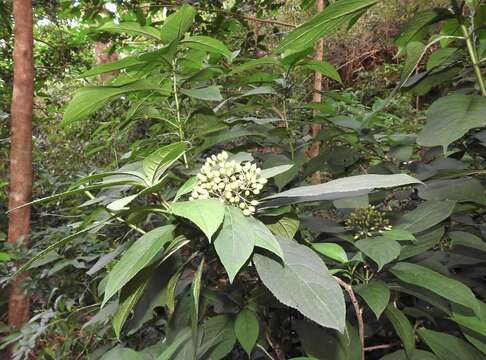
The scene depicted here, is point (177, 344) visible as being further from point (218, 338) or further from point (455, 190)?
point (455, 190)

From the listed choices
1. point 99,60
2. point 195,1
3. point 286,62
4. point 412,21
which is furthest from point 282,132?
point 99,60

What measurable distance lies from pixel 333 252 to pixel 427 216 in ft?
1.09

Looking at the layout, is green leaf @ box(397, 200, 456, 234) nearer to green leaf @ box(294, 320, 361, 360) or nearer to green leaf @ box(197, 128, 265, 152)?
green leaf @ box(294, 320, 361, 360)

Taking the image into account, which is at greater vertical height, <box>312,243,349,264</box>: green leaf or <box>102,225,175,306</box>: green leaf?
<box>102,225,175,306</box>: green leaf

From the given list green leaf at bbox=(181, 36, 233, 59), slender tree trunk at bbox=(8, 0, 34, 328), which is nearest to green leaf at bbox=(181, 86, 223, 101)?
green leaf at bbox=(181, 36, 233, 59)

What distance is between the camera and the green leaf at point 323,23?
930 mm

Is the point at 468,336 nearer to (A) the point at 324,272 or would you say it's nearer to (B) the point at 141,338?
(A) the point at 324,272

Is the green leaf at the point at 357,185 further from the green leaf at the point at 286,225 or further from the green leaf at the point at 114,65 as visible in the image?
the green leaf at the point at 114,65

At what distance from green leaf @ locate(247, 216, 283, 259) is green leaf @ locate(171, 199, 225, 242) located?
7 cm

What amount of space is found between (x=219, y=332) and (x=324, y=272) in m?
0.45

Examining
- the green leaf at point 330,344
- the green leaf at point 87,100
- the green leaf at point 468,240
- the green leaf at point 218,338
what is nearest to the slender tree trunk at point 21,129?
the green leaf at point 87,100

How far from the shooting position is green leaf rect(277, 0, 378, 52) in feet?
3.05

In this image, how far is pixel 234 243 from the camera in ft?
2.12

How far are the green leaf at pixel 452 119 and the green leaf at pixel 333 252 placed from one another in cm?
33
